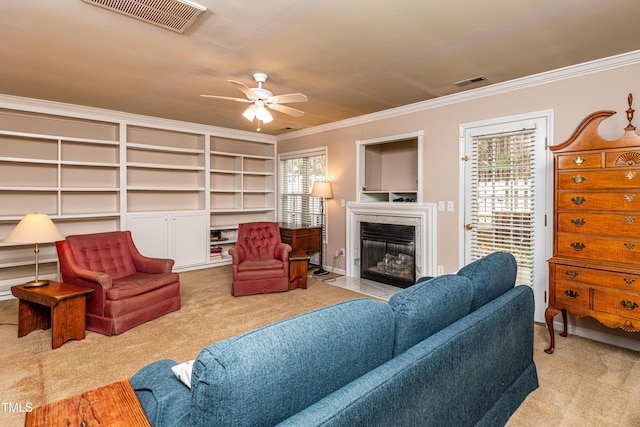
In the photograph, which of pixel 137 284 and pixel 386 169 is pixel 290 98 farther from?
pixel 386 169

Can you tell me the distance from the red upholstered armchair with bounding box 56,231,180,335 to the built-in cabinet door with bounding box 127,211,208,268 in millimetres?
1326

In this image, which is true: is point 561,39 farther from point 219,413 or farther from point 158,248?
point 158,248

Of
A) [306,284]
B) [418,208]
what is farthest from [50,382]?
[418,208]

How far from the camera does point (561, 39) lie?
2.57 m

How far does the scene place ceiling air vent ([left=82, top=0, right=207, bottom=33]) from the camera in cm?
208

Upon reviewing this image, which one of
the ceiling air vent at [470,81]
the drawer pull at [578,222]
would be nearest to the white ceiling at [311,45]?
the ceiling air vent at [470,81]

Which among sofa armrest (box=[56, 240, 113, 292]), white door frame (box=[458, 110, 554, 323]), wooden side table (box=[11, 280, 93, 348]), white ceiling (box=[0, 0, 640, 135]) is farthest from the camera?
white door frame (box=[458, 110, 554, 323])

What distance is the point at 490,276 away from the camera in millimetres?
1778

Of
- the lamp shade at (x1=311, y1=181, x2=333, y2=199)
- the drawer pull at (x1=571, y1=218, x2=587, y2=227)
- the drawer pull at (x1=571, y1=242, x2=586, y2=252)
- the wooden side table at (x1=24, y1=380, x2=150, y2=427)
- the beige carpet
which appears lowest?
the beige carpet

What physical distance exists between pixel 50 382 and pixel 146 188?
337cm

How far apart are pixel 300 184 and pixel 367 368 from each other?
17.5 ft

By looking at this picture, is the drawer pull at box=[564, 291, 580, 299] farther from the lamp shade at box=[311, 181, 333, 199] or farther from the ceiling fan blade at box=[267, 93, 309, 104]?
the lamp shade at box=[311, 181, 333, 199]

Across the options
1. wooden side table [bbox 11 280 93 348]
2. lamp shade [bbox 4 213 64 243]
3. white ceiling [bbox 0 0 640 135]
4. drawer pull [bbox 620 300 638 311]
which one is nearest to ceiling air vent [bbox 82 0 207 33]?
white ceiling [bbox 0 0 640 135]

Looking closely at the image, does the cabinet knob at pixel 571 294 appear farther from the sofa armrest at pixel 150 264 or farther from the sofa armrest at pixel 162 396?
the sofa armrest at pixel 150 264
